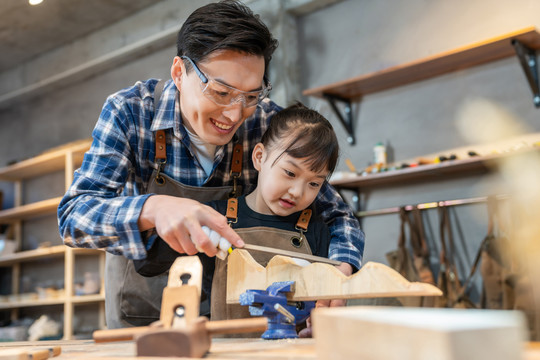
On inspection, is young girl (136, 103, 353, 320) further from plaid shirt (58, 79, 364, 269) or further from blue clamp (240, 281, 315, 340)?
blue clamp (240, 281, 315, 340)

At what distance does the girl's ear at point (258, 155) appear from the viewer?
188 centimetres

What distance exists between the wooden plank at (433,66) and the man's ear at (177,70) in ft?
6.93

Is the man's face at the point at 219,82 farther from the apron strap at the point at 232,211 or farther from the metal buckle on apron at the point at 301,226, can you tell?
the metal buckle on apron at the point at 301,226

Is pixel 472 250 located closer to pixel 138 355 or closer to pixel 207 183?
pixel 207 183

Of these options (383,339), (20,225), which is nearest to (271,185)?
(383,339)

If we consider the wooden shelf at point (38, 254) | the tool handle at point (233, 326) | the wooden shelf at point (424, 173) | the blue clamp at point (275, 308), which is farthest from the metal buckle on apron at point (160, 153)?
the wooden shelf at point (38, 254)

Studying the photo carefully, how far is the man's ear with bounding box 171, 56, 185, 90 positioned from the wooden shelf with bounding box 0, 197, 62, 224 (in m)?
3.78

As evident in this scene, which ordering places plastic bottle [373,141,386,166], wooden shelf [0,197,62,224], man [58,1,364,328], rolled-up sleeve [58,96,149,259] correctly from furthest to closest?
wooden shelf [0,197,62,224]
plastic bottle [373,141,386,166]
man [58,1,364,328]
rolled-up sleeve [58,96,149,259]

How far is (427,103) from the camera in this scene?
3.78m

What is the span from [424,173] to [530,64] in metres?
0.88

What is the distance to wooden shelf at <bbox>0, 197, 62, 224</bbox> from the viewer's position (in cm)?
535

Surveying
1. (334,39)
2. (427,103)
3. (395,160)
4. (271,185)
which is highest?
(334,39)

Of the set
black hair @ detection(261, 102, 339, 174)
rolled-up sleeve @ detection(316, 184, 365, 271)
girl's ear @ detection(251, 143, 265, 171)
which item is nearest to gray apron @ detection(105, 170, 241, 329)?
girl's ear @ detection(251, 143, 265, 171)

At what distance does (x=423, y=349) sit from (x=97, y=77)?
19.0 ft
